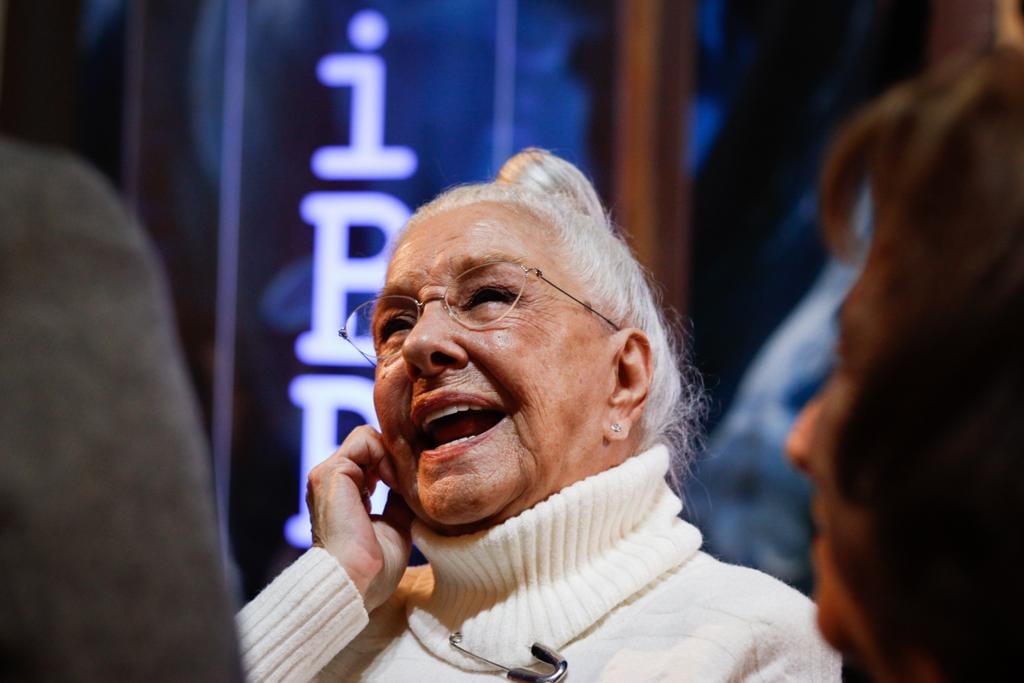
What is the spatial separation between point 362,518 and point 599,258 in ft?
2.08

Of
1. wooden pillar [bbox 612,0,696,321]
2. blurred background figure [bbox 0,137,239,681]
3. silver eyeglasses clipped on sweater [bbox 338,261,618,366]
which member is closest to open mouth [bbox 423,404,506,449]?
silver eyeglasses clipped on sweater [bbox 338,261,618,366]

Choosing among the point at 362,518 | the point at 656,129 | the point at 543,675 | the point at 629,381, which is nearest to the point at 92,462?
the point at 543,675

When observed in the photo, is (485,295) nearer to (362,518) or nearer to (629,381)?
(629,381)

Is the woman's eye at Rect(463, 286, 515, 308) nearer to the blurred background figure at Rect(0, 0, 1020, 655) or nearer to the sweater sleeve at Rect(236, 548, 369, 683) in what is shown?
the sweater sleeve at Rect(236, 548, 369, 683)

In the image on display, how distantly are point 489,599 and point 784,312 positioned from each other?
1.93 meters

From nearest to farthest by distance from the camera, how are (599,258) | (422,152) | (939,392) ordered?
(939,392) < (599,258) < (422,152)

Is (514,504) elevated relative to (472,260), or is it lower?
lower

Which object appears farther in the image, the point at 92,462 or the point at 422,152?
the point at 422,152

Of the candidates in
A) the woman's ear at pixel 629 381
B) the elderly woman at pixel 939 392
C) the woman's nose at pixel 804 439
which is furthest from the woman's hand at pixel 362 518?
the elderly woman at pixel 939 392

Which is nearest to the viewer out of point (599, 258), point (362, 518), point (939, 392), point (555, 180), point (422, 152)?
point (939, 392)

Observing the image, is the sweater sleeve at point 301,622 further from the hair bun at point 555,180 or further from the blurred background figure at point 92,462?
the blurred background figure at point 92,462

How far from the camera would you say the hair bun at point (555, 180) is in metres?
2.16

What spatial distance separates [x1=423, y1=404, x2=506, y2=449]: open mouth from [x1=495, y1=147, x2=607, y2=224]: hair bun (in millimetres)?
483

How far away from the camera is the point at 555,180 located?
2.17 m
